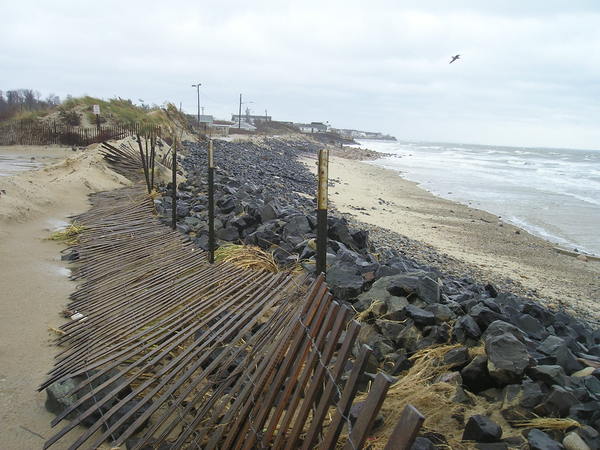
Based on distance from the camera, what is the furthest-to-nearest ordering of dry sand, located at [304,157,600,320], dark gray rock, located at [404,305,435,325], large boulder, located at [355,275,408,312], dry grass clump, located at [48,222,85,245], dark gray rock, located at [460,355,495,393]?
1. dry sand, located at [304,157,600,320]
2. dry grass clump, located at [48,222,85,245]
3. large boulder, located at [355,275,408,312]
4. dark gray rock, located at [404,305,435,325]
5. dark gray rock, located at [460,355,495,393]

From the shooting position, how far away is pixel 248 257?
217 inches

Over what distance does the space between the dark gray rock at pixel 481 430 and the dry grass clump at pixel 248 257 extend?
9.94ft

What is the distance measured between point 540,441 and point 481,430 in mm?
282

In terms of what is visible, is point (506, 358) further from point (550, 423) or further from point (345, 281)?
point (345, 281)

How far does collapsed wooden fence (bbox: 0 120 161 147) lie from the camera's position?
2514cm

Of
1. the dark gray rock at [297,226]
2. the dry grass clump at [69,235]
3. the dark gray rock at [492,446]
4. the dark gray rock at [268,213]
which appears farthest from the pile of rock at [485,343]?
the dry grass clump at [69,235]

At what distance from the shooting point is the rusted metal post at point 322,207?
3416 millimetres

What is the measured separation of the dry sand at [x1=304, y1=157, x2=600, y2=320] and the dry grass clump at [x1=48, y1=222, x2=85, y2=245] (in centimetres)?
594

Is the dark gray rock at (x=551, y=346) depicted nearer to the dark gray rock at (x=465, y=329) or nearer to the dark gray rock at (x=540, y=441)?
the dark gray rock at (x=465, y=329)

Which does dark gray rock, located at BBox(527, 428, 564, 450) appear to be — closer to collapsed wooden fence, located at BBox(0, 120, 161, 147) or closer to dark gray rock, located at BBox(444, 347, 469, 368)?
dark gray rock, located at BBox(444, 347, 469, 368)

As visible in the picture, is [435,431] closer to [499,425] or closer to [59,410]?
[499,425]

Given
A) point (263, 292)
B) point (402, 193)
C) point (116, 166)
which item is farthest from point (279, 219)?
point (402, 193)

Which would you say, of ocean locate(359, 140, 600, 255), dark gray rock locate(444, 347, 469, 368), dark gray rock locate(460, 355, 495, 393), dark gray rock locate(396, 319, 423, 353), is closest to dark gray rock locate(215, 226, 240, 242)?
dark gray rock locate(396, 319, 423, 353)

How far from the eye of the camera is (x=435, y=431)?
2443 mm
